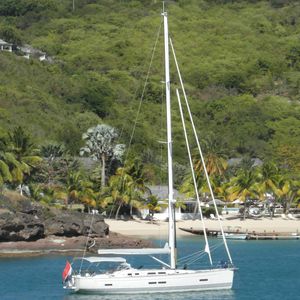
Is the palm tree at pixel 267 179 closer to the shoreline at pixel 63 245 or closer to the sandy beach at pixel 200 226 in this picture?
A: the sandy beach at pixel 200 226

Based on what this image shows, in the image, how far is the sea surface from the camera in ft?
157

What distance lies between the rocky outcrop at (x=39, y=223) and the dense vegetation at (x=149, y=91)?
2032 cm

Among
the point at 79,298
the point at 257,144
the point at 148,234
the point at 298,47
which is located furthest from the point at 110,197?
the point at 298,47

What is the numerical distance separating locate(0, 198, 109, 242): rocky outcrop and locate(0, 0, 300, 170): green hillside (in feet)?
125

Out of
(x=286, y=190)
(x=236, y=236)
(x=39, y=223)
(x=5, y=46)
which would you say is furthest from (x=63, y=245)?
(x=5, y=46)

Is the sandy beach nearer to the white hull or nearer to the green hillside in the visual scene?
the green hillside

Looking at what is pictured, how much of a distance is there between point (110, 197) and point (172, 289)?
36546mm

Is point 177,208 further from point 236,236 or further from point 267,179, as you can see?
point 236,236

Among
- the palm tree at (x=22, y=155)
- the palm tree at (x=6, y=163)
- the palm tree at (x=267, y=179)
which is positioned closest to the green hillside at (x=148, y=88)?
the palm tree at (x=267, y=179)

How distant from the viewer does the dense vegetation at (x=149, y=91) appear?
413ft

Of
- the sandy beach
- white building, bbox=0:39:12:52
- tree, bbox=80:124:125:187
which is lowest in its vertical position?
the sandy beach

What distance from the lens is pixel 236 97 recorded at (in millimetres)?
164375

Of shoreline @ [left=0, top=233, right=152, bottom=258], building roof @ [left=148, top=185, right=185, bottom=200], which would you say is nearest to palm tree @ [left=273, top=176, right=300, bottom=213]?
building roof @ [left=148, top=185, right=185, bottom=200]

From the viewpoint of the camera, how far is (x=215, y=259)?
63531mm
